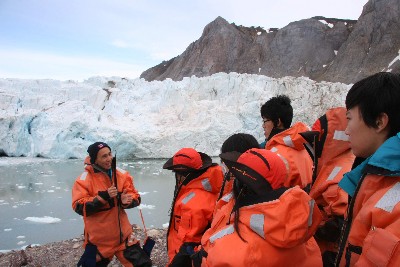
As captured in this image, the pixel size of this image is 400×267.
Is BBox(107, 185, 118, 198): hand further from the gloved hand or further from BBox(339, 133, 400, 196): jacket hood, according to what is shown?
BBox(339, 133, 400, 196): jacket hood

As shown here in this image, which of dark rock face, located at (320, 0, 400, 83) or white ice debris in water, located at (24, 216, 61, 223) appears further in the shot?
dark rock face, located at (320, 0, 400, 83)

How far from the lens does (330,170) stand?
1.71 m

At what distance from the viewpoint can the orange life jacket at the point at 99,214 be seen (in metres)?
2.74

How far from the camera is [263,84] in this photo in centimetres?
2025

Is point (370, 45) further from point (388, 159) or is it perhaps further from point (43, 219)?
point (388, 159)

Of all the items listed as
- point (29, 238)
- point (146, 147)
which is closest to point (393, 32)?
point (146, 147)

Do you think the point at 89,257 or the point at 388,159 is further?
the point at 89,257

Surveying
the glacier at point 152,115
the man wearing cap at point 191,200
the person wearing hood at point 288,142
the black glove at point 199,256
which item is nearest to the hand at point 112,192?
the man wearing cap at point 191,200

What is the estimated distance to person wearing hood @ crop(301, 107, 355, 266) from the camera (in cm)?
153

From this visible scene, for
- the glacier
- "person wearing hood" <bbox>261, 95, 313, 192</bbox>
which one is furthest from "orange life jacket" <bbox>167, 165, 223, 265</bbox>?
the glacier

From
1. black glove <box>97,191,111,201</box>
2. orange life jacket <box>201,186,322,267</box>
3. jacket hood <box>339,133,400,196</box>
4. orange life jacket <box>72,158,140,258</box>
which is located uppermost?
jacket hood <box>339,133,400,196</box>

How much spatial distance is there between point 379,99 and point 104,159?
2.31 metres

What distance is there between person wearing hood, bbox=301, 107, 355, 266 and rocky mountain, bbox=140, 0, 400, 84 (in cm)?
2950

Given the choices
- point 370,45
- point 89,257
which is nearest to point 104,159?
point 89,257
